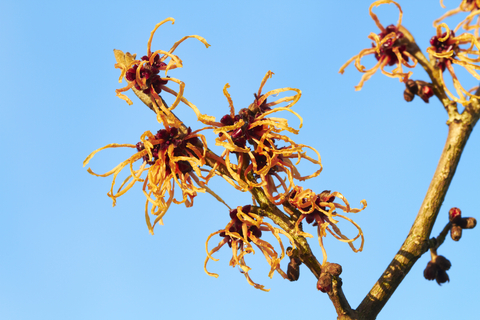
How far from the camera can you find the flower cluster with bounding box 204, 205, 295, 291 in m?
2.44

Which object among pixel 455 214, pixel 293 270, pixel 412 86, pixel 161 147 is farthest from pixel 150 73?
pixel 455 214

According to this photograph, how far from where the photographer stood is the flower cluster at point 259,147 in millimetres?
2361

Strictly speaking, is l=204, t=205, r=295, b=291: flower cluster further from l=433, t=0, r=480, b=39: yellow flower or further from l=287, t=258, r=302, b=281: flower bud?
l=433, t=0, r=480, b=39: yellow flower

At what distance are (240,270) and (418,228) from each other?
3.46 ft

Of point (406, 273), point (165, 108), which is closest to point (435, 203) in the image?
point (406, 273)

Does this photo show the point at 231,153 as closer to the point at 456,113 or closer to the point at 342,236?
the point at 342,236

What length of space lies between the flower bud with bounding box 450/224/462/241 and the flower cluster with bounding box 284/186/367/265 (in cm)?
52

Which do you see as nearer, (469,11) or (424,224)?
(424,224)

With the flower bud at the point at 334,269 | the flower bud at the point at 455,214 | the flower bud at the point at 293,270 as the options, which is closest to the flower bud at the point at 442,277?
the flower bud at the point at 455,214

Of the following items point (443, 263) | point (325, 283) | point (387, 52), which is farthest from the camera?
point (387, 52)

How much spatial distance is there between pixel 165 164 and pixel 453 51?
204cm

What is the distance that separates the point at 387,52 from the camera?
3.11 metres

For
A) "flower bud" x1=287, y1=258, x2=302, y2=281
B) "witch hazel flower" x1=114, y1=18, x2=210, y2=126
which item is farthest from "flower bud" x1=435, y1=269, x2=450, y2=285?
"witch hazel flower" x1=114, y1=18, x2=210, y2=126

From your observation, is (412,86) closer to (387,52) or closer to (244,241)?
(387,52)
